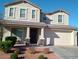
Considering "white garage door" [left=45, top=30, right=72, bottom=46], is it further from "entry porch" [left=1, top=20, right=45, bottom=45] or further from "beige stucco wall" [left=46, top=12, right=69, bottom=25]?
"beige stucco wall" [left=46, top=12, right=69, bottom=25]

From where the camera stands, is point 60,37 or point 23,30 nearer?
point 23,30

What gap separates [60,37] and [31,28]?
524 cm

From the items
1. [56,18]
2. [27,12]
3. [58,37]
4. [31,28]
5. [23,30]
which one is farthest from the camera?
[56,18]

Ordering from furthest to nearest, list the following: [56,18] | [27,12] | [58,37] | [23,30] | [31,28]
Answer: [56,18] → [58,37] → [27,12] → [31,28] → [23,30]

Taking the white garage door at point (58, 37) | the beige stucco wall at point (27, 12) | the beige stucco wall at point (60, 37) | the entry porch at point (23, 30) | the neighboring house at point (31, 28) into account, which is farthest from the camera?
the beige stucco wall at point (60, 37)

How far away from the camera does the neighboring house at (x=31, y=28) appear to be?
25.4 m

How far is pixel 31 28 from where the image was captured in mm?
26641

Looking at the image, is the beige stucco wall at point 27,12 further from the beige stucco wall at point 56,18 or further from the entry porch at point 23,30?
the beige stucco wall at point 56,18

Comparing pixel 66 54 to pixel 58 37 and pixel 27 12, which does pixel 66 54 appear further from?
pixel 27 12

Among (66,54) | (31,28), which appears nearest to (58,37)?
(31,28)

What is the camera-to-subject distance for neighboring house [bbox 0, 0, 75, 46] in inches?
998

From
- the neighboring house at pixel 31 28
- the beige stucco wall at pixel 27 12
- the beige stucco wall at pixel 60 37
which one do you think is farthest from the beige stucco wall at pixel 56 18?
the beige stucco wall at pixel 27 12

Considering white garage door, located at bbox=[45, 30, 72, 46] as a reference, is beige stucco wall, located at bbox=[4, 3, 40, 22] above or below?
above

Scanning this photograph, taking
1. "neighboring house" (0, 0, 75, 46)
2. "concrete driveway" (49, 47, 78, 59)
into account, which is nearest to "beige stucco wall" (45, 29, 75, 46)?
"neighboring house" (0, 0, 75, 46)
